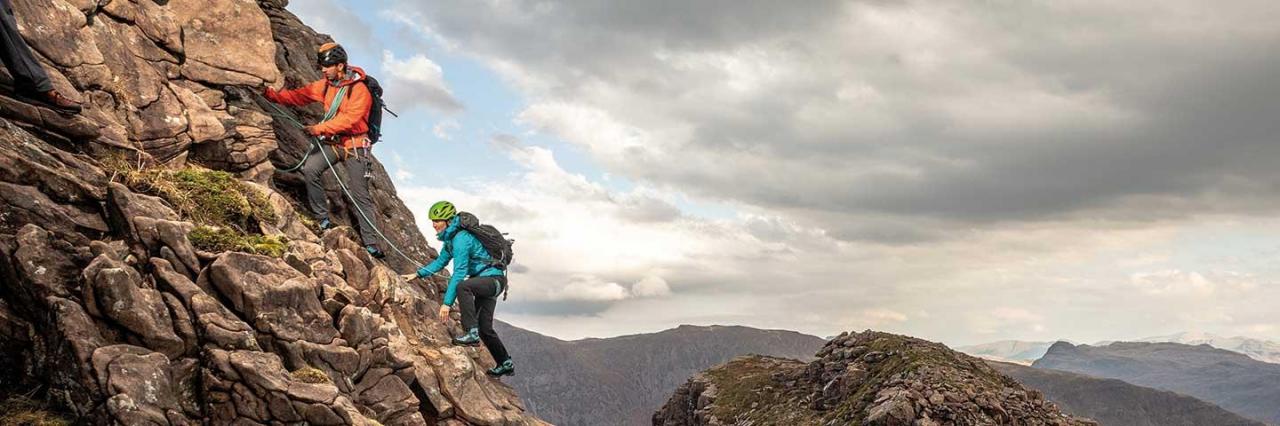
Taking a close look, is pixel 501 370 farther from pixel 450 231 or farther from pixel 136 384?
pixel 136 384

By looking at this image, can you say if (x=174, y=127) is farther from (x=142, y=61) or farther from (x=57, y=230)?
(x=57, y=230)

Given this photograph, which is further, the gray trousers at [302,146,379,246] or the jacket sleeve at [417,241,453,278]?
the gray trousers at [302,146,379,246]

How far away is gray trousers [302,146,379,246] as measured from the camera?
21.6 meters

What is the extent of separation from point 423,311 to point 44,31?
1126 cm

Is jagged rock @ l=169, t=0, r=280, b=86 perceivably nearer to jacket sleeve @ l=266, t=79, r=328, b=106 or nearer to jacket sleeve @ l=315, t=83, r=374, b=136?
jacket sleeve @ l=266, t=79, r=328, b=106

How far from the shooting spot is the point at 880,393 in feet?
200

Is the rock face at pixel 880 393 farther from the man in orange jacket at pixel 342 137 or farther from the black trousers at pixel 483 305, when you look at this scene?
the man in orange jacket at pixel 342 137

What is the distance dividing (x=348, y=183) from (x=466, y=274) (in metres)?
5.75

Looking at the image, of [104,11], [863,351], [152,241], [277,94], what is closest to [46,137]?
[152,241]

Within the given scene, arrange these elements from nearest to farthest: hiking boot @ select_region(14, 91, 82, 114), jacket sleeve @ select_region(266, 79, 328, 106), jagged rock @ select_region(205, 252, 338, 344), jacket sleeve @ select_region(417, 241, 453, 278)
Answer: jagged rock @ select_region(205, 252, 338, 344) < hiking boot @ select_region(14, 91, 82, 114) < jacket sleeve @ select_region(417, 241, 453, 278) < jacket sleeve @ select_region(266, 79, 328, 106)

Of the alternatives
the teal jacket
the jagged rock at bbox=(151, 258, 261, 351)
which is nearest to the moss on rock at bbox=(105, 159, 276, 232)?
the jagged rock at bbox=(151, 258, 261, 351)

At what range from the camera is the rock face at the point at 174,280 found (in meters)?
12.8

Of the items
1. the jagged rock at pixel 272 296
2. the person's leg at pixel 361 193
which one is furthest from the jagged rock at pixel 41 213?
the person's leg at pixel 361 193

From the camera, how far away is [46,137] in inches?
640
